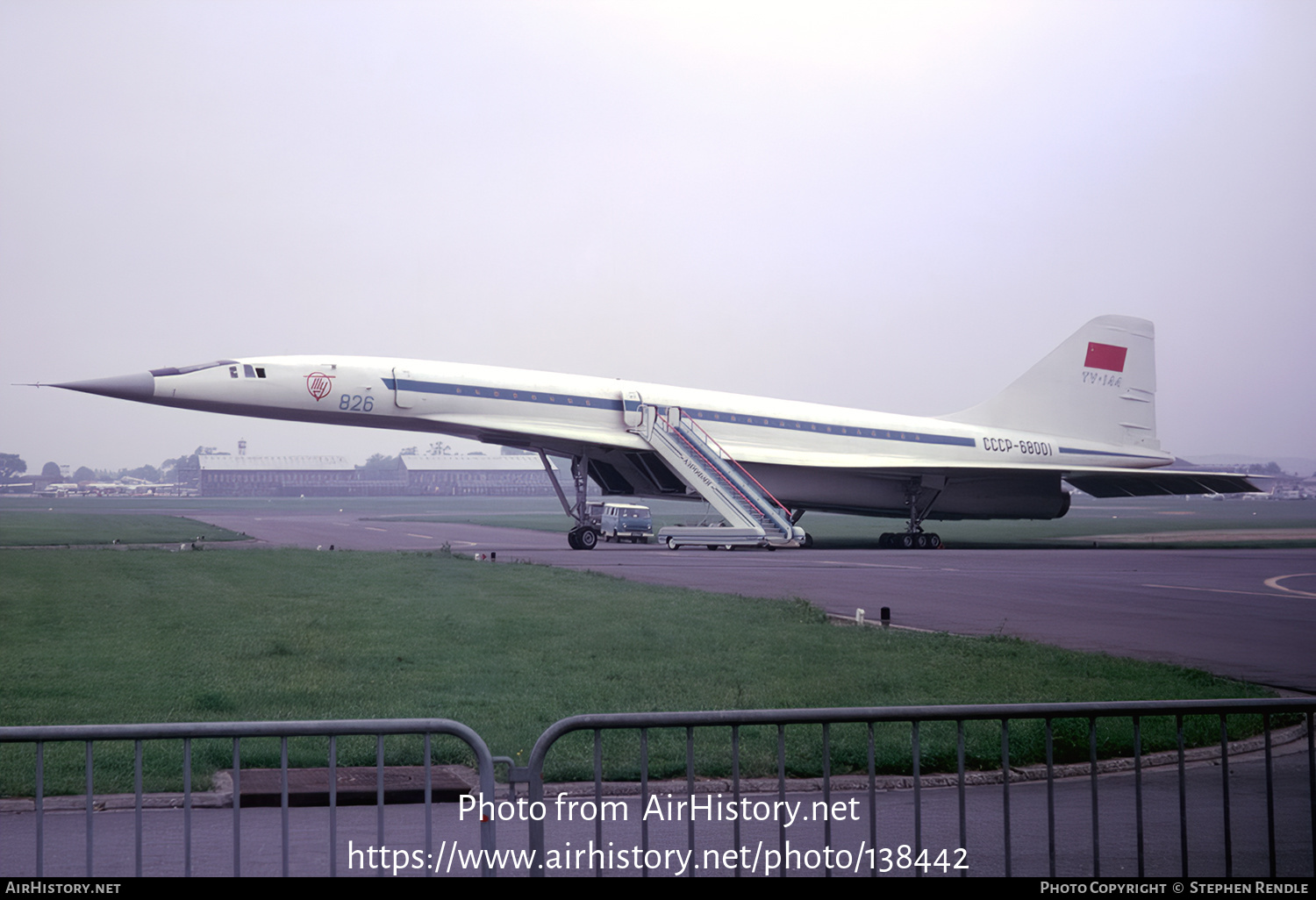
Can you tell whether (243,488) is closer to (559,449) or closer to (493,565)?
(559,449)

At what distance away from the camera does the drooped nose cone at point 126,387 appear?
23.1 metres

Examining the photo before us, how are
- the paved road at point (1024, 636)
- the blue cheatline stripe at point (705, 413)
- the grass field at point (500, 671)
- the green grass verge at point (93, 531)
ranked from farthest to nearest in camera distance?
the green grass verge at point (93, 531), the blue cheatline stripe at point (705, 413), the grass field at point (500, 671), the paved road at point (1024, 636)

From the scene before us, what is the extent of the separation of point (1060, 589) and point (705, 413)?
14183mm

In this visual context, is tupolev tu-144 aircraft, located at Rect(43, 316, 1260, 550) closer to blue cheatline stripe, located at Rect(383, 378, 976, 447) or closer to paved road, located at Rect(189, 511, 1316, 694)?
blue cheatline stripe, located at Rect(383, 378, 976, 447)

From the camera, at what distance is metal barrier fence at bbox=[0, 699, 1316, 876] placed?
3.68 metres

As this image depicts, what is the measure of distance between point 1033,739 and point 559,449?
73.5 feet

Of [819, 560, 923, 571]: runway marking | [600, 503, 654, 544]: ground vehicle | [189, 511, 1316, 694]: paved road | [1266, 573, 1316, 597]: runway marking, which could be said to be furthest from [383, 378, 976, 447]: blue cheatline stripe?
Result: [1266, 573, 1316, 597]: runway marking

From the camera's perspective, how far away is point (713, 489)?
28.0 meters

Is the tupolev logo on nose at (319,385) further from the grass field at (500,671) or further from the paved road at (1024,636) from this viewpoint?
the grass field at (500,671)

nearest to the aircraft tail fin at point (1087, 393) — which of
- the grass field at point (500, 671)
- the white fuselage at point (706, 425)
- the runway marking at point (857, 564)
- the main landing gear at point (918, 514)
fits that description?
the white fuselage at point (706, 425)

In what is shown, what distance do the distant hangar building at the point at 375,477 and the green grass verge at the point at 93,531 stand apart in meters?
15.0

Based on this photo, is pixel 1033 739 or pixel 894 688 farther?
pixel 894 688
